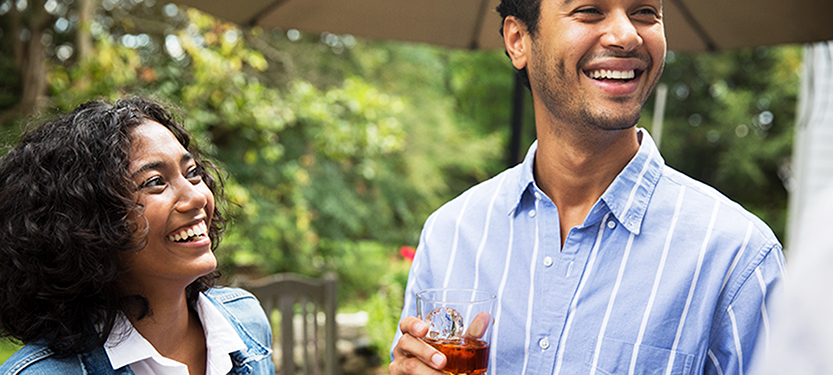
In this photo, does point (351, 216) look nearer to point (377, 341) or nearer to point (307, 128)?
point (307, 128)

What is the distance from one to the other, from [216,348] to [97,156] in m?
0.50

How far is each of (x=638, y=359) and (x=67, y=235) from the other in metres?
1.10

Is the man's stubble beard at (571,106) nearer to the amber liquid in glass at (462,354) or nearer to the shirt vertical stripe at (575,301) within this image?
the shirt vertical stripe at (575,301)

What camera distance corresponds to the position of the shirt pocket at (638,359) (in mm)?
1113

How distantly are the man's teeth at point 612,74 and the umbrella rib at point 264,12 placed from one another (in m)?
1.44

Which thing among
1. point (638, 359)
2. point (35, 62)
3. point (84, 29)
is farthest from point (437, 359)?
point (35, 62)

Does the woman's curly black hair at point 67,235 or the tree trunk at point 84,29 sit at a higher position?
the tree trunk at point 84,29

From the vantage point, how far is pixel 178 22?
231 inches

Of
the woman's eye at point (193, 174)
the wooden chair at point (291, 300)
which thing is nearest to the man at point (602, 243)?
the woman's eye at point (193, 174)

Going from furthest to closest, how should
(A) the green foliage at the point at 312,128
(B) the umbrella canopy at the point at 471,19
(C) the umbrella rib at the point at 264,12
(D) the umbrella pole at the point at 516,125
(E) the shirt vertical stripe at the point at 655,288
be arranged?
(A) the green foliage at the point at 312,128, (D) the umbrella pole at the point at 516,125, (C) the umbrella rib at the point at 264,12, (B) the umbrella canopy at the point at 471,19, (E) the shirt vertical stripe at the point at 655,288

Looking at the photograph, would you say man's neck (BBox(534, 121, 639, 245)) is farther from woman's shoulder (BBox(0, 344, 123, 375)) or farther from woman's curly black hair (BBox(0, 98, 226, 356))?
woman's shoulder (BBox(0, 344, 123, 375))

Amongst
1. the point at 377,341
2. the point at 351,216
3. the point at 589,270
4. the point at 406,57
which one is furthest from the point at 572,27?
the point at 406,57

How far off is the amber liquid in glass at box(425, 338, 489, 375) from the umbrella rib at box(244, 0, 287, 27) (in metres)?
1.63

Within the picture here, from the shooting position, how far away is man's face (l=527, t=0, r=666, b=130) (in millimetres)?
1198
